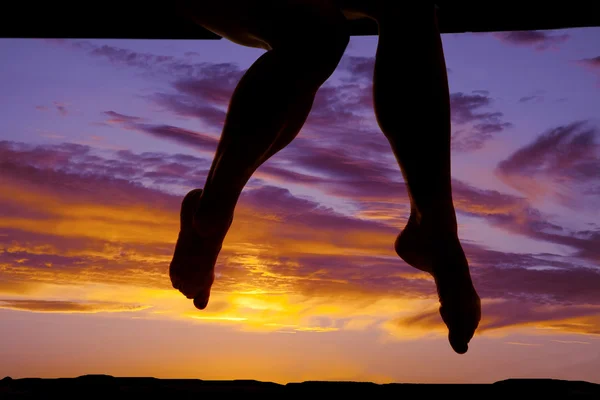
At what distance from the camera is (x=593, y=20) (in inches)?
71.1

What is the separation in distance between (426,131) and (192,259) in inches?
26.0

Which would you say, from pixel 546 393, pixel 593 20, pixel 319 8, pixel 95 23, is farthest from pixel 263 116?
pixel 593 20

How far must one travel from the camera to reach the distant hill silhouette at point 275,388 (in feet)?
3.67

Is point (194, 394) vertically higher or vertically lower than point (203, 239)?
lower

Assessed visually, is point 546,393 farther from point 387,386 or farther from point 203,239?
point 203,239

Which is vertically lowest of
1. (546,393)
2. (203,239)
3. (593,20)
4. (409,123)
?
(546,393)

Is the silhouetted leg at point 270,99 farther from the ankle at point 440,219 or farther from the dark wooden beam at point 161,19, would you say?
the dark wooden beam at point 161,19

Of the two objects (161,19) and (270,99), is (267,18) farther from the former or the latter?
(161,19)

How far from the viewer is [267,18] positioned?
1.27m

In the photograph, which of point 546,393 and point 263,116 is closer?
point 546,393

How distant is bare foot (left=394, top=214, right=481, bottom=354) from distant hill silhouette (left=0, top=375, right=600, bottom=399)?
12 cm

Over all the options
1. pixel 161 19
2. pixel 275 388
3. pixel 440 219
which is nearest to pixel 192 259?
pixel 275 388

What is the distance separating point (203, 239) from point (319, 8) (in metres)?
0.63

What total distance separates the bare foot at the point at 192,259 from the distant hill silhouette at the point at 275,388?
331 millimetres
